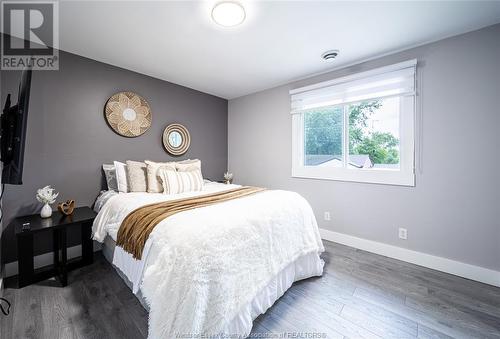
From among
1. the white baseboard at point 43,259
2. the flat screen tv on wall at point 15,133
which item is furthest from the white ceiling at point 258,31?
the white baseboard at point 43,259

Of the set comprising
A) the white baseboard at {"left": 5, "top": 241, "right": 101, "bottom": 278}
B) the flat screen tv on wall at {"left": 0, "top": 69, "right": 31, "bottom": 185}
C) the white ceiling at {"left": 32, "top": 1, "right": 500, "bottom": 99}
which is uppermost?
the white ceiling at {"left": 32, "top": 1, "right": 500, "bottom": 99}

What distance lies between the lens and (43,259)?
228 centimetres

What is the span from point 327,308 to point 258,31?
2509mm

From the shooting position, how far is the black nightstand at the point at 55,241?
6.00 feet

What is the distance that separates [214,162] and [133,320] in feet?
9.41

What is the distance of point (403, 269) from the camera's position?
2.26m

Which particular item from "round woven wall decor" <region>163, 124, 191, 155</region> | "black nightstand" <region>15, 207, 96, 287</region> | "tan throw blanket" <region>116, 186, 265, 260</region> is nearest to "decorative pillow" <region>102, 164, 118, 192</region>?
"black nightstand" <region>15, 207, 96, 287</region>

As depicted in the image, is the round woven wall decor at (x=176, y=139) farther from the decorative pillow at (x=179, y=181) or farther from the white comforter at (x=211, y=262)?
the white comforter at (x=211, y=262)

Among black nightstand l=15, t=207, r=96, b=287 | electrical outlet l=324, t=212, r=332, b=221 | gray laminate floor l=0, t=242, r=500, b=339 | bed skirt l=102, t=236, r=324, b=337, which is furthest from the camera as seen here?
electrical outlet l=324, t=212, r=332, b=221

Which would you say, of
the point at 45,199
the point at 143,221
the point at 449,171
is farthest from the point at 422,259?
the point at 45,199

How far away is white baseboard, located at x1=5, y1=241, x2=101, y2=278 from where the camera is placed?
81.7 inches

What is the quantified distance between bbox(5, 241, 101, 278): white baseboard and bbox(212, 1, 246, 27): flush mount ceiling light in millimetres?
2883

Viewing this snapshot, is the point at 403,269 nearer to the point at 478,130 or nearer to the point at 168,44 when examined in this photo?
the point at 478,130

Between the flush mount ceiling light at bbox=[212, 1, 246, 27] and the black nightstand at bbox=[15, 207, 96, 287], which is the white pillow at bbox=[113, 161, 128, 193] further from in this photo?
the flush mount ceiling light at bbox=[212, 1, 246, 27]
